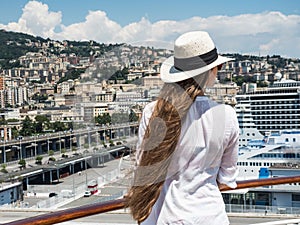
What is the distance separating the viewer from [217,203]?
32.7 inches

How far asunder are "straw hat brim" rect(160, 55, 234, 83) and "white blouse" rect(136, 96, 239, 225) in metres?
0.04

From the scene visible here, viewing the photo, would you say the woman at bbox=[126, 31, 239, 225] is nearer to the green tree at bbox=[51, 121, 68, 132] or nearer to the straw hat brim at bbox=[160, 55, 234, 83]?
the straw hat brim at bbox=[160, 55, 234, 83]

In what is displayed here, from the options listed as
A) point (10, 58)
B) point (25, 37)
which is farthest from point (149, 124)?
point (25, 37)

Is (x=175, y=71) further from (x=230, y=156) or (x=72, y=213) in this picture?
(x=72, y=213)

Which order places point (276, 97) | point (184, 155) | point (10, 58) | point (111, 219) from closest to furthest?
1. point (184, 155)
2. point (111, 219)
3. point (276, 97)
4. point (10, 58)

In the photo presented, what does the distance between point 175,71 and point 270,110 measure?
59.3 ft

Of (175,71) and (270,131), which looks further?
(270,131)

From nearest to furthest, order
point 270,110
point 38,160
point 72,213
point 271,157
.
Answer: point 72,213
point 271,157
point 270,110
point 38,160

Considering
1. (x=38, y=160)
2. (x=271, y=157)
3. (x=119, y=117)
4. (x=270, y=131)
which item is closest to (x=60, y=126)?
(x=119, y=117)

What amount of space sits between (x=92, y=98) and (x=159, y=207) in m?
0.22

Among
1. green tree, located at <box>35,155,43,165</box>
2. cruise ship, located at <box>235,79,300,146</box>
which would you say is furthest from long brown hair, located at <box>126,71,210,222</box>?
green tree, located at <box>35,155,43,165</box>

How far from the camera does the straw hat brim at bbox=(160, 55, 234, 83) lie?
0.77m

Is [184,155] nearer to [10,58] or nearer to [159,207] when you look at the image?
[159,207]

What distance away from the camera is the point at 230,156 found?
2.77ft
